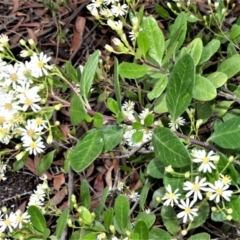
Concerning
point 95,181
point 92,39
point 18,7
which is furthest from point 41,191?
point 18,7

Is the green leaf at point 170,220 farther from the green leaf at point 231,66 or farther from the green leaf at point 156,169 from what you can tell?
the green leaf at point 231,66

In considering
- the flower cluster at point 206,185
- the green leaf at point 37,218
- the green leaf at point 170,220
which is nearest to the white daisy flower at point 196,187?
the flower cluster at point 206,185

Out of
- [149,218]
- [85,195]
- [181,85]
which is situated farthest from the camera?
[85,195]

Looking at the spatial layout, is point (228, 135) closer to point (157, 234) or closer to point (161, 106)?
point (161, 106)

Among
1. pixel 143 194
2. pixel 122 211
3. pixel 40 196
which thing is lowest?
pixel 40 196

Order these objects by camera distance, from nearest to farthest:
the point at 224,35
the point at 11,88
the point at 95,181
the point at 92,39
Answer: the point at 11,88, the point at 224,35, the point at 95,181, the point at 92,39

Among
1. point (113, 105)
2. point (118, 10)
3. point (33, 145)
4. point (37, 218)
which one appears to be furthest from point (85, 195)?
point (118, 10)

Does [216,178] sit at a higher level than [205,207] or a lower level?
higher

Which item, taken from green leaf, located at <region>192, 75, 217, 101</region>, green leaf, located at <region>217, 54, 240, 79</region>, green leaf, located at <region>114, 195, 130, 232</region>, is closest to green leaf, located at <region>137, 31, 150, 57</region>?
green leaf, located at <region>192, 75, 217, 101</region>

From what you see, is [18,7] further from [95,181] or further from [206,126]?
[206,126]
